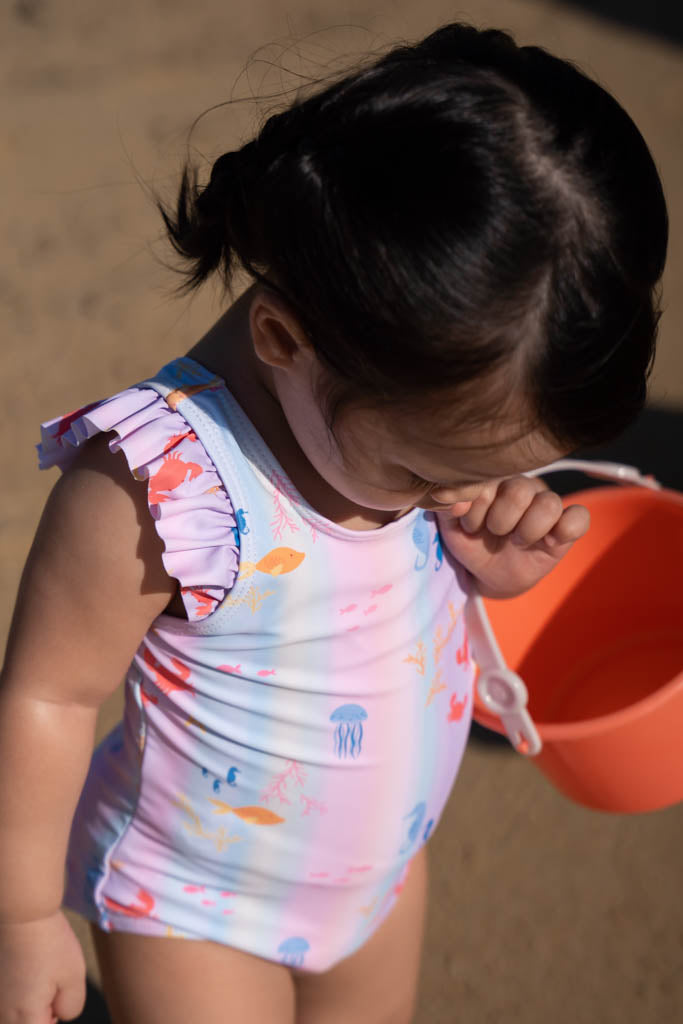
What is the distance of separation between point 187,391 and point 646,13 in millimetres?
2059

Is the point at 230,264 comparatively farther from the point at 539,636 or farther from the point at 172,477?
the point at 539,636

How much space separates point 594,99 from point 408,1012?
0.95 meters

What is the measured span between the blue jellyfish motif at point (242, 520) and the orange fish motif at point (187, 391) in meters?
0.09

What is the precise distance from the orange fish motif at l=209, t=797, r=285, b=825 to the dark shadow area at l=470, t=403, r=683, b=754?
3.12 feet

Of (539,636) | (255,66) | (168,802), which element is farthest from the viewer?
(255,66)

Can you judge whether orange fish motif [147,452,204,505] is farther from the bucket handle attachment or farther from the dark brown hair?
the bucket handle attachment

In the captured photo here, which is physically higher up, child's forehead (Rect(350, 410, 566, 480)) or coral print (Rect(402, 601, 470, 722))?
child's forehead (Rect(350, 410, 566, 480))

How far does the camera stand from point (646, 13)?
95.5 inches

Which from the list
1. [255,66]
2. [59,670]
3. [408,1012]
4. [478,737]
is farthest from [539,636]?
[255,66]

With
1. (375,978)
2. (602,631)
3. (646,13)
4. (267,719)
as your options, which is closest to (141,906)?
(267,719)

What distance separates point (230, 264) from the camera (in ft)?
2.58

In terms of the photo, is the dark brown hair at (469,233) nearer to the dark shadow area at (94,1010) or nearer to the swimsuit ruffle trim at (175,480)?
the swimsuit ruffle trim at (175,480)

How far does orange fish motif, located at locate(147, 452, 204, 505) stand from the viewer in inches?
29.0

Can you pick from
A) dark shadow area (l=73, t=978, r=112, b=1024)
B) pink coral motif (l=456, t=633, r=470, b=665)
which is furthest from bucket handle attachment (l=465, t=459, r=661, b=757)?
dark shadow area (l=73, t=978, r=112, b=1024)
